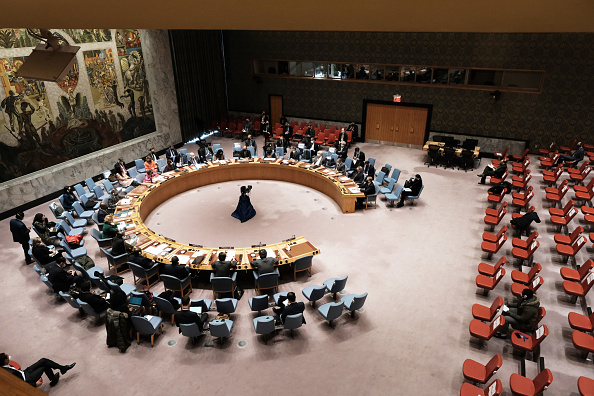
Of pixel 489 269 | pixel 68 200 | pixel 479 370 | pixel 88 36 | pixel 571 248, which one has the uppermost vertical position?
pixel 88 36

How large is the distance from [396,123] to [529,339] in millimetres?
12364

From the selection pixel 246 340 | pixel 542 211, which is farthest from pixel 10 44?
pixel 542 211

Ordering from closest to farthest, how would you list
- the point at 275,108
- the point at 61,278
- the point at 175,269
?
the point at 61,278 → the point at 175,269 → the point at 275,108

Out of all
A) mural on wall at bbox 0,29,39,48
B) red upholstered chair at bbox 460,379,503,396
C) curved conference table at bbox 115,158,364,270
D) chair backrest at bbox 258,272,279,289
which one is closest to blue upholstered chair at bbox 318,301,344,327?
chair backrest at bbox 258,272,279,289

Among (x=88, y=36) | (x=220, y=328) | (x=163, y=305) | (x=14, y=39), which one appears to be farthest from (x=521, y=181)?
(x=14, y=39)

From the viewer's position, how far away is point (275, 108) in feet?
65.7

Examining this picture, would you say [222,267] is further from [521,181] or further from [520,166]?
[520,166]

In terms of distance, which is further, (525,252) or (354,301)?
(525,252)

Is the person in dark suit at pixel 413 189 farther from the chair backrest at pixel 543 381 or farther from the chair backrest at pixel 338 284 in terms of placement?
the chair backrest at pixel 543 381

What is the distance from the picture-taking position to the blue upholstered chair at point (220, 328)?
6.75 metres

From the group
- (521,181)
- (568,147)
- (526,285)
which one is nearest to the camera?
(526,285)

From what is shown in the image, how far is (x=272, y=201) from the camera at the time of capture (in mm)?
12797

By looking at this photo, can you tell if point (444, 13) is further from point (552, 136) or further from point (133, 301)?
point (552, 136)

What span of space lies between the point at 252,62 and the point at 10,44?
10.5 meters
